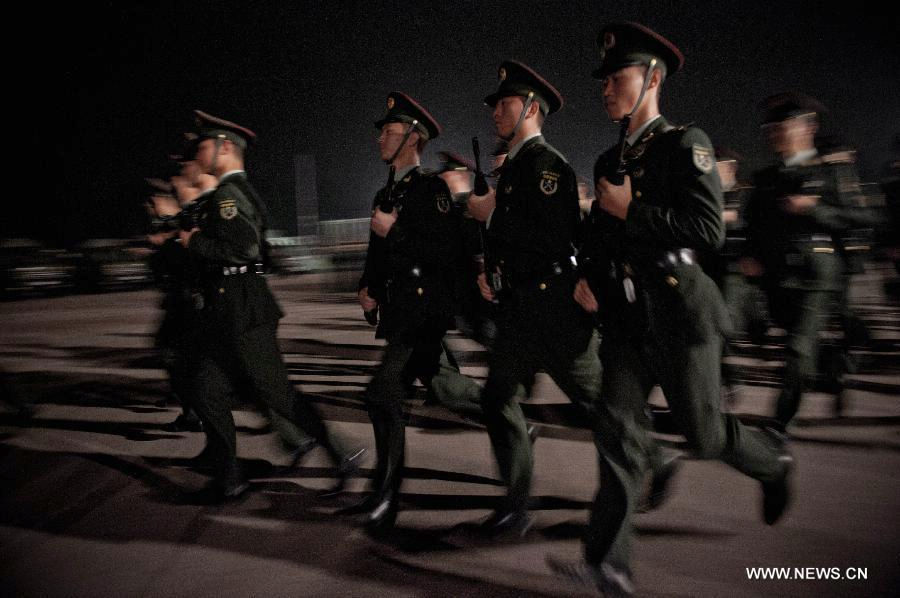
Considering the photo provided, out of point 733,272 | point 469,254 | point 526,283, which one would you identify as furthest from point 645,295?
point 733,272

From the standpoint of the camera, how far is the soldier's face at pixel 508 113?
3.23 metres

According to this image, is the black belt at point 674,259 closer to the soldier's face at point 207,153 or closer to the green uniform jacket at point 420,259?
the green uniform jacket at point 420,259

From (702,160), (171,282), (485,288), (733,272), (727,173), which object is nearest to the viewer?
(702,160)

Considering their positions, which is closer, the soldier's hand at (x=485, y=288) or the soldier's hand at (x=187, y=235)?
the soldier's hand at (x=485, y=288)

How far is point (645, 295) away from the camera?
8.45ft

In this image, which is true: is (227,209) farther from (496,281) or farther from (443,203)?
(496,281)

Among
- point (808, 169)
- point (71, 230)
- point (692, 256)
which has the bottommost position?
point (71, 230)

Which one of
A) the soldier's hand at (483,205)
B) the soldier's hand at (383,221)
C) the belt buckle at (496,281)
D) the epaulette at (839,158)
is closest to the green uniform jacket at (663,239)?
the belt buckle at (496,281)

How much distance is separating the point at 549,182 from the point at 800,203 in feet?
7.14

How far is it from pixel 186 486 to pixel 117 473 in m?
0.60

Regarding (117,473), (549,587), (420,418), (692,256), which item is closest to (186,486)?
(117,473)

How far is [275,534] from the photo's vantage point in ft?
10.8

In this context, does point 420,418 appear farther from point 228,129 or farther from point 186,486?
point 228,129

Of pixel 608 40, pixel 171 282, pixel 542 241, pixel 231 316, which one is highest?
pixel 608 40
